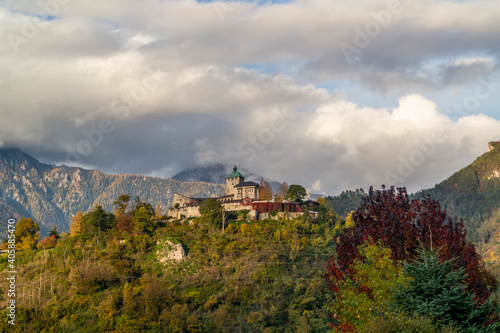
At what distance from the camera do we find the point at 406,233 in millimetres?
35750

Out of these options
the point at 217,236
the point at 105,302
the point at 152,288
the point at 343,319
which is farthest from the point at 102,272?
the point at 343,319

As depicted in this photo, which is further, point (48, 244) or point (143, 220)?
point (48, 244)

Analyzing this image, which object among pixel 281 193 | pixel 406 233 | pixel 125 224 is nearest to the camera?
pixel 406 233

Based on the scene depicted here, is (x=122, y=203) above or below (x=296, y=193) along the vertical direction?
below

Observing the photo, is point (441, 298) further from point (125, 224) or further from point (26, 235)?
point (26, 235)

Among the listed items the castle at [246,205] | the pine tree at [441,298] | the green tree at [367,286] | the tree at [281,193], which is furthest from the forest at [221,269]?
the tree at [281,193]

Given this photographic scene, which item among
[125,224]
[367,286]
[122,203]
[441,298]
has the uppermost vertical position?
[122,203]

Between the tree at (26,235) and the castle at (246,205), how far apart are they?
32.2 metres

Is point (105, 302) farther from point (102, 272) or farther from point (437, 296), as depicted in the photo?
point (437, 296)

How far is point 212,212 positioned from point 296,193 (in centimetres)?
2313

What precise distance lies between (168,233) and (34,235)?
3583 cm

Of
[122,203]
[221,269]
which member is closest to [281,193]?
[221,269]

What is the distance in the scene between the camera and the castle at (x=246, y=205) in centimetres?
11238

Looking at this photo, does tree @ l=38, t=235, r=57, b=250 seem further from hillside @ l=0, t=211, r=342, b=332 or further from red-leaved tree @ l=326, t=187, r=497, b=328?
red-leaved tree @ l=326, t=187, r=497, b=328
